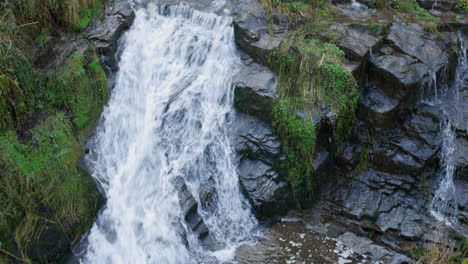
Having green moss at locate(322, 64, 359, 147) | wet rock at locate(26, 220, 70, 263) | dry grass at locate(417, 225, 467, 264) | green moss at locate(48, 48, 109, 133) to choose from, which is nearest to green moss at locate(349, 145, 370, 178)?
green moss at locate(322, 64, 359, 147)

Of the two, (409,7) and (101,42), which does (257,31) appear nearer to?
(101,42)

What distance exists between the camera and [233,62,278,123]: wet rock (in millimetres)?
6585

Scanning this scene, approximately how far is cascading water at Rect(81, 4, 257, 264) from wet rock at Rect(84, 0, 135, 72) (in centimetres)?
16

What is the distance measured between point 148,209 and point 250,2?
14.5 ft

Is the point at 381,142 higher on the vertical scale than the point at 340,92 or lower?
lower

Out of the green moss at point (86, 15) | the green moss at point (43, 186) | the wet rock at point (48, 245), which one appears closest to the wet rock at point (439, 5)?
the green moss at point (86, 15)

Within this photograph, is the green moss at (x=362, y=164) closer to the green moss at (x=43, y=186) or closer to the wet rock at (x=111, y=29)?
the green moss at (x=43, y=186)

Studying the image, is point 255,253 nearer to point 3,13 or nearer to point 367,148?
point 367,148

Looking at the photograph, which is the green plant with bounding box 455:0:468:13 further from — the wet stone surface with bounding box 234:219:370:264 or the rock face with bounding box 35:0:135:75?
the rock face with bounding box 35:0:135:75

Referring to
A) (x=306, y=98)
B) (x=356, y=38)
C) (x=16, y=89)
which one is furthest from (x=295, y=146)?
(x=16, y=89)

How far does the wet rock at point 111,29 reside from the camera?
6.78 m

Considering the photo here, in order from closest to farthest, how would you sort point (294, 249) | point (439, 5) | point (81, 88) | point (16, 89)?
point (16, 89) < point (294, 249) < point (81, 88) < point (439, 5)

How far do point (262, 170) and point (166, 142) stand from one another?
1.62 m

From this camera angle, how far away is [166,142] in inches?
256
